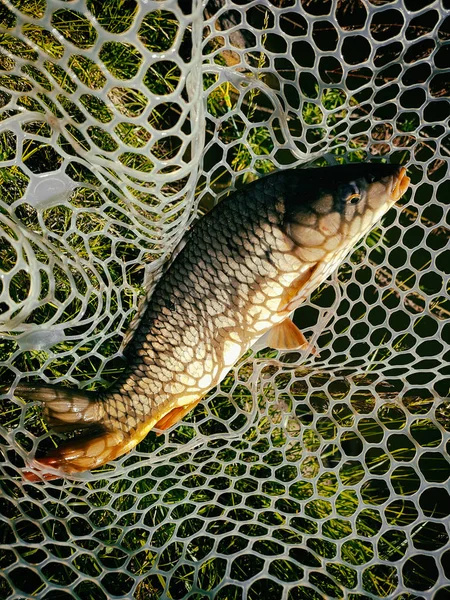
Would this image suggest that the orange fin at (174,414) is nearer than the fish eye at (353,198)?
No

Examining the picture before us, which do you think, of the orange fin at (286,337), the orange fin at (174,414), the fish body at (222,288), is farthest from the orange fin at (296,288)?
the orange fin at (174,414)

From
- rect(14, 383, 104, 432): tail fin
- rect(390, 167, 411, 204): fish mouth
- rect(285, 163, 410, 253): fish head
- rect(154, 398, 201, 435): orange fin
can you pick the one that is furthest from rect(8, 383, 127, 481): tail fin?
rect(390, 167, 411, 204): fish mouth

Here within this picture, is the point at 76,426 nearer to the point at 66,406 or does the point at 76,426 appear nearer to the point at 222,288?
the point at 66,406

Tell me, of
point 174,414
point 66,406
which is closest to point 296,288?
point 174,414

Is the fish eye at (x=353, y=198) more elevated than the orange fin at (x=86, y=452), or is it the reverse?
the fish eye at (x=353, y=198)

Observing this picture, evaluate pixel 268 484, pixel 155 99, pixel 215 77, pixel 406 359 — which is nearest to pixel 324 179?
pixel 155 99

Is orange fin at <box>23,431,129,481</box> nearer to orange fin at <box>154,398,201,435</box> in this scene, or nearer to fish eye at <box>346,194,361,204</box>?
orange fin at <box>154,398,201,435</box>

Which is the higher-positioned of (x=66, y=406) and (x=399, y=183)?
(x=399, y=183)

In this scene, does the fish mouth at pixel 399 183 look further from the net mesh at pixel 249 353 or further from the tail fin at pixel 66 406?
the tail fin at pixel 66 406
